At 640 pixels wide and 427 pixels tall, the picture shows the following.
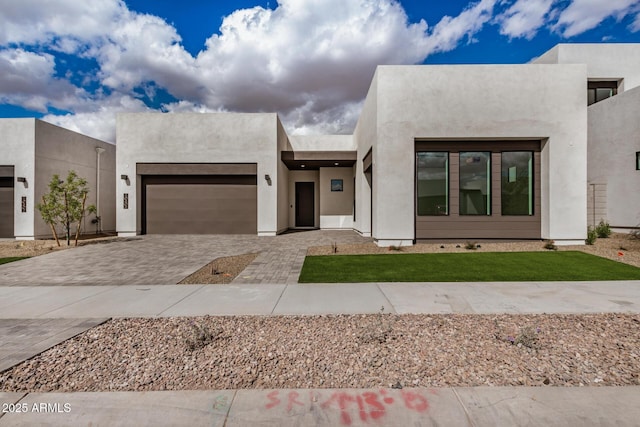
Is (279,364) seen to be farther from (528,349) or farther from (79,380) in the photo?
(528,349)

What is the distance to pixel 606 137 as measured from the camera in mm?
12984

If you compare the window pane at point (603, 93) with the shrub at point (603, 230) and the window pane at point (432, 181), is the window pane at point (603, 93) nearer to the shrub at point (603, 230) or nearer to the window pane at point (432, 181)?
the shrub at point (603, 230)

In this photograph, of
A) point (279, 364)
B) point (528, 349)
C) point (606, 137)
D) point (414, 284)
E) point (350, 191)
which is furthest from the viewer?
point (350, 191)

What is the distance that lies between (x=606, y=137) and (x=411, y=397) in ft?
53.4

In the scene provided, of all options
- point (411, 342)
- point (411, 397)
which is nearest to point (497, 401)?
point (411, 397)

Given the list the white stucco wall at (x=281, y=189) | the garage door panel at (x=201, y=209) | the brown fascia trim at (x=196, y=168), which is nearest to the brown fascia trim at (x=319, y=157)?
the white stucco wall at (x=281, y=189)

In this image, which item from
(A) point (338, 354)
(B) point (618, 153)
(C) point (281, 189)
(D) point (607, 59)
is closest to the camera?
(A) point (338, 354)

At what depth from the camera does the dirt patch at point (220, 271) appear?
6.56 m

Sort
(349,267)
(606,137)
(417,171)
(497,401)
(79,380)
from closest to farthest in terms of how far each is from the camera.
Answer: (497,401) < (79,380) < (349,267) < (417,171) < (606,137)

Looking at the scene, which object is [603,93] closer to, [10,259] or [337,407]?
[337,407]

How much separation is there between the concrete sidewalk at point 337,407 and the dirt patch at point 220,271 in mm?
3992

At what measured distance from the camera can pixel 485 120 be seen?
11.0m

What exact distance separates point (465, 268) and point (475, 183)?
5061mm

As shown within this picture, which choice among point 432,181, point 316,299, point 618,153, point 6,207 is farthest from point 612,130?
point 6,207
